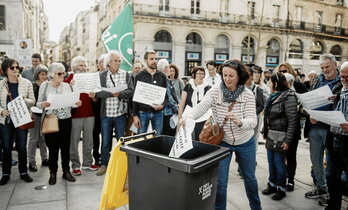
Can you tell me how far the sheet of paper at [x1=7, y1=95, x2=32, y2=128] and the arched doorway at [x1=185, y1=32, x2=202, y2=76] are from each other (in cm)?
2694

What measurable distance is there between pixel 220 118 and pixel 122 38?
171 inches

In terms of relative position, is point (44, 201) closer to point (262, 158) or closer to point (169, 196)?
point (169, 196)

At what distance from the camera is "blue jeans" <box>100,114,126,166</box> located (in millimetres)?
4938

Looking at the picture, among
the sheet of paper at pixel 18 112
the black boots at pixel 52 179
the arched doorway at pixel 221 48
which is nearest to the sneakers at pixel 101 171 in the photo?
the black boots at pixel 52 179

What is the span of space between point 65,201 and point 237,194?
8.11ft

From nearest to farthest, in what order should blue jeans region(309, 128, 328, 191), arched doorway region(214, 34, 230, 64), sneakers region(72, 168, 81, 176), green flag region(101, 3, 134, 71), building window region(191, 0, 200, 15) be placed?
blue jeans region(309, 128, 328, 191) < sneakers region(72, 168, 81, 176) < green flag region(101, 3, 134, 71) < building window region(191, 0, 200, 15) < arched doorway region(214, 34, 230, 64)

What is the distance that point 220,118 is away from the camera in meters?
3.05

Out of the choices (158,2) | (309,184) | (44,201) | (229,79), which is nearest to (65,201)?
(44,201)

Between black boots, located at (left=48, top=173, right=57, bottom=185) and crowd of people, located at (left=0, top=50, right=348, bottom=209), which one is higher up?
crowd of people, located at (left=0, top=50, right=348, bottom=209)

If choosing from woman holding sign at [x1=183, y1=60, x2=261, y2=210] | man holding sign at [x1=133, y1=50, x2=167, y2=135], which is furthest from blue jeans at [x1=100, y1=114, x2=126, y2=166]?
woman holding sign at [x1=183, y1=60, x2=261, y2=210]

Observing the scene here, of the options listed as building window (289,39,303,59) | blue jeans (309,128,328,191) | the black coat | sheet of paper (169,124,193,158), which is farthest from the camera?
building window (289,39,303,59)

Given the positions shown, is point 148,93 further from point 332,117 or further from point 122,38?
point 332,117

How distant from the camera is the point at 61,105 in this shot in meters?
4.29

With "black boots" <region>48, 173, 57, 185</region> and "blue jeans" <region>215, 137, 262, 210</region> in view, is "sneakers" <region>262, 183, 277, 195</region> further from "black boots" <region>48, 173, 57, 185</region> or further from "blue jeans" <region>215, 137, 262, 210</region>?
"black boots" <region>48, 173, 57, 185</region>
